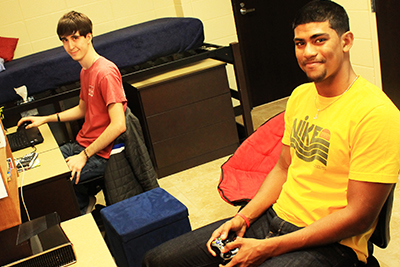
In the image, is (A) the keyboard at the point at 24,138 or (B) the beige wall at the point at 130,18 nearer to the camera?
(A) the keyboard at the point at 24,138

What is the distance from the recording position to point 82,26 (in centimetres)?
269

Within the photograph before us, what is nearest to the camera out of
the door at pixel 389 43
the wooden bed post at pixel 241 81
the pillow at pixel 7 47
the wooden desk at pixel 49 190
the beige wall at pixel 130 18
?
the wooden desk at pixel 49 190

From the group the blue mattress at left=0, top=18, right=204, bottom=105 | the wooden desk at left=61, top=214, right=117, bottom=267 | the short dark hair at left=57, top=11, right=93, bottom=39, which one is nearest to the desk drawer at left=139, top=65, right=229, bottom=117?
the blue mattress at left=0, top=18, right=204, bottom=105

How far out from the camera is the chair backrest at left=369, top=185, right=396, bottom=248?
1.45 meters

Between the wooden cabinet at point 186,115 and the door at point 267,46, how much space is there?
108cm

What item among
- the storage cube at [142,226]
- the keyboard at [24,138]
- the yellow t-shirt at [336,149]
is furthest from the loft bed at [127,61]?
the yellow t-shirt at [336,149]

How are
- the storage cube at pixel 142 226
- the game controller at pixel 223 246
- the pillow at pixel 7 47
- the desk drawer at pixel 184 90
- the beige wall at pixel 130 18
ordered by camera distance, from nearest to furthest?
the game controller at pixel 223 246
the storage cube at pixel 142 226
the beige wall at pixel 130 18
the desk drawer at pixel 184 90
the pillow at pixel 7 47

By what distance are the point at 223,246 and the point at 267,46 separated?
3597 mm

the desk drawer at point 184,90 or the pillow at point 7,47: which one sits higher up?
the pillow at point 7,47

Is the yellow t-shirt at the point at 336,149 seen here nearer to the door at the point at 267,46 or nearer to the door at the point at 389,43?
the door at the point at 389,43

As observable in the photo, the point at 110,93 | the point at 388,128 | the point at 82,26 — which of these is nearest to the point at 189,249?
the point at 388,128

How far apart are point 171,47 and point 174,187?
45.5 inches

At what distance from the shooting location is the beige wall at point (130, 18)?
11.1ft

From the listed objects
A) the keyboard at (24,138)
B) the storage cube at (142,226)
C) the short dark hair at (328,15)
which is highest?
the short dark hair at (328,15)
